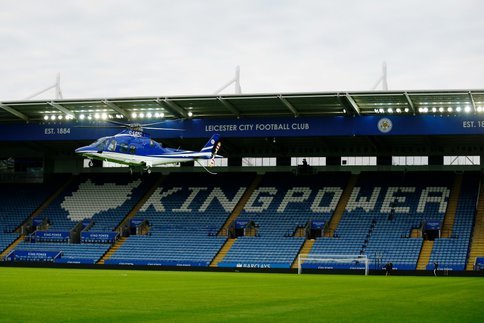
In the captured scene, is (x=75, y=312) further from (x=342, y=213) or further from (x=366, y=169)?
(x=366, y=169)

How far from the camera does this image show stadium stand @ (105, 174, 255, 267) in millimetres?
54312

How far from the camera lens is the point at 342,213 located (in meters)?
57.2

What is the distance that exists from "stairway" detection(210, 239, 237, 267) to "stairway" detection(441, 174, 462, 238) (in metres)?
15.0

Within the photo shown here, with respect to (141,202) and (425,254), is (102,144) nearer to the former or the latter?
(141,202)

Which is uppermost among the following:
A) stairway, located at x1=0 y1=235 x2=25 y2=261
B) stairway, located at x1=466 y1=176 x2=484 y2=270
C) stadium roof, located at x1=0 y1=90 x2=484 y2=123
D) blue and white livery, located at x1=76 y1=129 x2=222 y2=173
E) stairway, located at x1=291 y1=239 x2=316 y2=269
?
stadium roof, located at x1=0 y1=90 x2=484 y2=123

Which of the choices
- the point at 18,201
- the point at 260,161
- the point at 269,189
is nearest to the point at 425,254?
the point at 269,189

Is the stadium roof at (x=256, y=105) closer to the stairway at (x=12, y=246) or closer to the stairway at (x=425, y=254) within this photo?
the stairway at (x=425, y=254)

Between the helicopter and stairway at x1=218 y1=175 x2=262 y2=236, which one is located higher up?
the helicopter

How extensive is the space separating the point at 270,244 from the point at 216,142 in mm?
8420

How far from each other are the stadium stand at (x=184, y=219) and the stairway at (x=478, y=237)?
1743cm

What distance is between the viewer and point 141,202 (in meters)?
63.3

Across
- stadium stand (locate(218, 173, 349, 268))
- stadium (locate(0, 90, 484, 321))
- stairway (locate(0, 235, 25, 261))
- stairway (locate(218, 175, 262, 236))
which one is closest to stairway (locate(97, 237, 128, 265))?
stadium (locate(0, 90, 484, 321))

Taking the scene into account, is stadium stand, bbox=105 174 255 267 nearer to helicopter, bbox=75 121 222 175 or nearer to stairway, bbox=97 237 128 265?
stairway, bbox=97 237 128 265

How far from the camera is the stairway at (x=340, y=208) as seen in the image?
182ft
